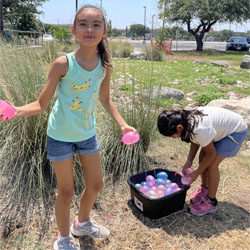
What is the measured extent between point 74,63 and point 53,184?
135 centimetres

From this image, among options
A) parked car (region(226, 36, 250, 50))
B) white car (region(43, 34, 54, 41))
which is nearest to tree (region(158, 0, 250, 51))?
parked car (region(226, 36, 250, 50))

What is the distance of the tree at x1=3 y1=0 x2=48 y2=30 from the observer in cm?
2310

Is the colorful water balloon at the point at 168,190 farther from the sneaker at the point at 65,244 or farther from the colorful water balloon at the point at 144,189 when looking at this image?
the sneaker at the point at 65,244

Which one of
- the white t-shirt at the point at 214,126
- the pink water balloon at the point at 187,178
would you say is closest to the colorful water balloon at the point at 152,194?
the pink water balloon at the point at 187,178

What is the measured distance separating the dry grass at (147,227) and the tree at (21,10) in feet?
75.1

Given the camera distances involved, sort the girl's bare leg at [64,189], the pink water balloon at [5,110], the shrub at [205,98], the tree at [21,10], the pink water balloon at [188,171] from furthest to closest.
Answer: the tree at [21,10], the shrub at [205,98], the pink water balloon at [188,171], the girl's bare leg at [64,189], the pink water balloon at [5,110]

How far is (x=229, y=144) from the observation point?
2275 millimetres

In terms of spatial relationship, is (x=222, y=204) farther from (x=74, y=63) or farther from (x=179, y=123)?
(x=74, y=63)

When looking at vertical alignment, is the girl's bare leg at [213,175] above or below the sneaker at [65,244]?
above

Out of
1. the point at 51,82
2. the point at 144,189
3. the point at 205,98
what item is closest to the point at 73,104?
the point at 51,82

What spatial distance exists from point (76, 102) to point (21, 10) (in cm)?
2715

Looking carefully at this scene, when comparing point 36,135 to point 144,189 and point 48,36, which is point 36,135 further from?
point 48,36

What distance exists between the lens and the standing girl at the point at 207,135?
83.2 inches

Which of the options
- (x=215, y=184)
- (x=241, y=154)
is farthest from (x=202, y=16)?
(x=215, y=184)
